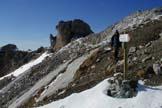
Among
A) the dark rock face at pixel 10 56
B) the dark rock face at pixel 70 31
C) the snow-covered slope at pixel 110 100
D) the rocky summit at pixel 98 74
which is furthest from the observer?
the dark rock face at pixel 10 56

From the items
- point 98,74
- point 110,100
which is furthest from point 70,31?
point 110,100

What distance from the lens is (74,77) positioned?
34156 mm

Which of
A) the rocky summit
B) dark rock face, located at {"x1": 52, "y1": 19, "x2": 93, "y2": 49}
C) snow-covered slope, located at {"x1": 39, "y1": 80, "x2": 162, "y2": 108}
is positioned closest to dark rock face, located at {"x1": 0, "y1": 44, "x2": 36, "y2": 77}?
dark rock face, located at {"x1": 52, "y1": 19, "x2": 93, "y2": 49}

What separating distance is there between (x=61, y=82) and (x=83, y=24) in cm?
5677

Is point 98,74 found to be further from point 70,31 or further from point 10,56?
point 10,56

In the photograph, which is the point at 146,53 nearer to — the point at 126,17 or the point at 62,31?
the point at 126,17

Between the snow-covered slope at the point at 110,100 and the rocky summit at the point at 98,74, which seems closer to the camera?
the snow-covered slope at the point at 110,100

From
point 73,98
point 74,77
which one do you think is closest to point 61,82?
point 74,77

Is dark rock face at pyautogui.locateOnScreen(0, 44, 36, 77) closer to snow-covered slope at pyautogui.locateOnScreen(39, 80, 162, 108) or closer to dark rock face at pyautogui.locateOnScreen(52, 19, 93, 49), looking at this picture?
dark rock face at pyautogui.locateOnScreen(52, 19, 93, 49)

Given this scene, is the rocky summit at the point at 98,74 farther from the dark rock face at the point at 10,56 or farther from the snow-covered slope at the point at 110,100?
the dark rock face at the point at 10,56

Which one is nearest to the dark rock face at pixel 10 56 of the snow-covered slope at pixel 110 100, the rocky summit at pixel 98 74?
the rocky summit at pixel 98 74

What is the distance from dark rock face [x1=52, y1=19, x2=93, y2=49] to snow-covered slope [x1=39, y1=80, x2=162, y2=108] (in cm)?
6738

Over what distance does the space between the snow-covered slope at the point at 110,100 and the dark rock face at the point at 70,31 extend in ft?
221

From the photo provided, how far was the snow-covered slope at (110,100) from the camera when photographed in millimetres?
17000
